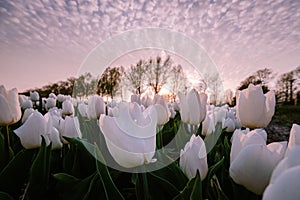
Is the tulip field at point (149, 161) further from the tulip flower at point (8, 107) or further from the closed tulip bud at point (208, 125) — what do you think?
the closed tulip bud at point (208, 125)

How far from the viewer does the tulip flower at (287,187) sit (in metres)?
0.33

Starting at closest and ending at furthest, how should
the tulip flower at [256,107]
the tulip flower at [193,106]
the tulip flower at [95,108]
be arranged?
the tulip flower at [256,107] → the tulip flower at [193,106] → the tulip flower at [95,108]

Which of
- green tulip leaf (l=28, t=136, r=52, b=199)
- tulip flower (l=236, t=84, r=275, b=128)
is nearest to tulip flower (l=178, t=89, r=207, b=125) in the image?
tulip flower (l=236, t=84, r=275, b=128)

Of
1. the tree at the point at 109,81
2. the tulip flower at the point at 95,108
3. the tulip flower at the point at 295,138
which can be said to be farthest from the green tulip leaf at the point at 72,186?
the tree at the point at 109,81

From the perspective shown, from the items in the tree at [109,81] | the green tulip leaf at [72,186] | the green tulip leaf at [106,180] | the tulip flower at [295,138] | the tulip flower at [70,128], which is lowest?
the green tulip leaf at [72,186]

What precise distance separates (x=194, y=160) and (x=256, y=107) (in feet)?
1.98

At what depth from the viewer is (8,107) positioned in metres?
1.31

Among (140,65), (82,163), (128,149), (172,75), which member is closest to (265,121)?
(128,149)

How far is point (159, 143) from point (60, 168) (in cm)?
58

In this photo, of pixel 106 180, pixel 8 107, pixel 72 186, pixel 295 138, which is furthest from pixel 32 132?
pixel 295 138

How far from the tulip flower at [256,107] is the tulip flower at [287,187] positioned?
99 centimetres

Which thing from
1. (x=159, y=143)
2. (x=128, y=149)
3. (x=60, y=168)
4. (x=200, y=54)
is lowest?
(x=60, y=168)

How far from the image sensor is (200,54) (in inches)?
127

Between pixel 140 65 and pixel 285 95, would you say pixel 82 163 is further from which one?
pixel 285 95
